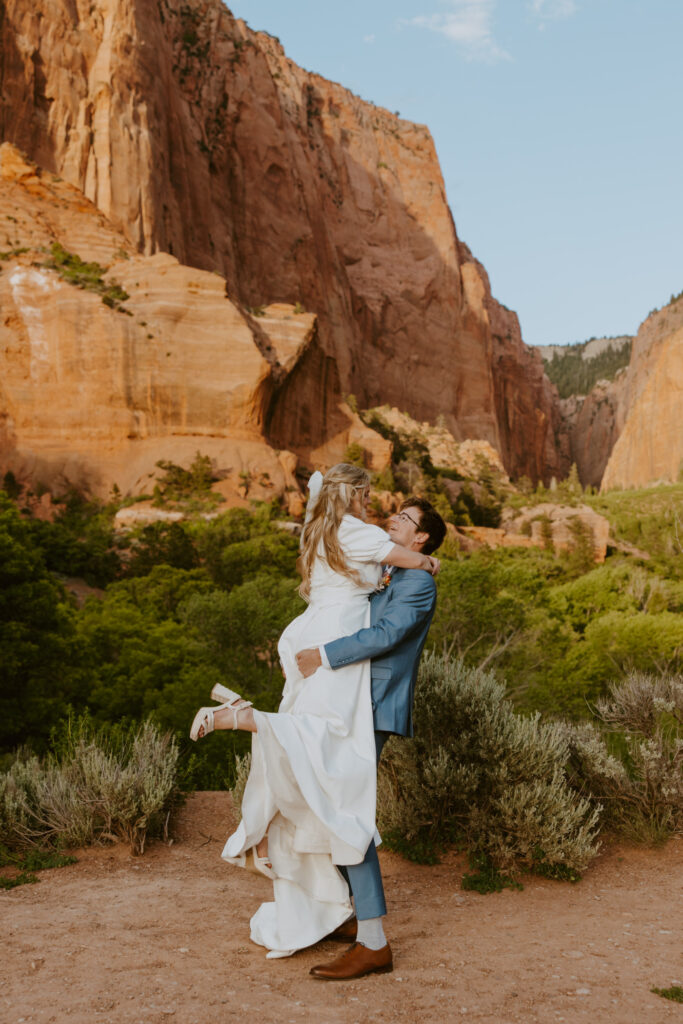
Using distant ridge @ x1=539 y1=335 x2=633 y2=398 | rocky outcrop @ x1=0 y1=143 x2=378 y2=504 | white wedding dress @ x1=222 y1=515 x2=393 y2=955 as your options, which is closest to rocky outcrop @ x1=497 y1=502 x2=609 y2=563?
rocky outcrop @ x1=0 y1=143 x2=378 y2=504

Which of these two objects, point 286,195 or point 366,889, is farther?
point 286,195

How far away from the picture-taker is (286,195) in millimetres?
57219

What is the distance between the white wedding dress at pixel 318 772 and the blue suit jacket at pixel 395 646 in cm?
6

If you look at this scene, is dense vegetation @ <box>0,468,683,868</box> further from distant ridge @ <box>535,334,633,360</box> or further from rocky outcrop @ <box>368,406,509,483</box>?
distant ridge @ <box>535,334,633,360</box>

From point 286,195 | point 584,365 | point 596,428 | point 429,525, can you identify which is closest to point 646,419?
point 596,428

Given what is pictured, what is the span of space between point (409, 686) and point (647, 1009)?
4.78 feet

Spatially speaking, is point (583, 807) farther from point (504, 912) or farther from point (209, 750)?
point (209, 750)

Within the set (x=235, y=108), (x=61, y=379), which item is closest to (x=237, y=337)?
(x=61, y=379)

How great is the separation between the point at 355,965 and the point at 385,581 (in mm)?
1533

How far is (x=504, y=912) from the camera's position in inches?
175

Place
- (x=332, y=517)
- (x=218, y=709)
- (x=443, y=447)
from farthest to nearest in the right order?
(x=443, y=447), (x=332, y=517), (x=218, y=709)

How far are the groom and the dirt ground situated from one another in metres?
0.09

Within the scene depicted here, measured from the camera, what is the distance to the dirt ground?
9.78 feet

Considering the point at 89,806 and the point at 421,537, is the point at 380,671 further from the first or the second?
the point at 89,806
